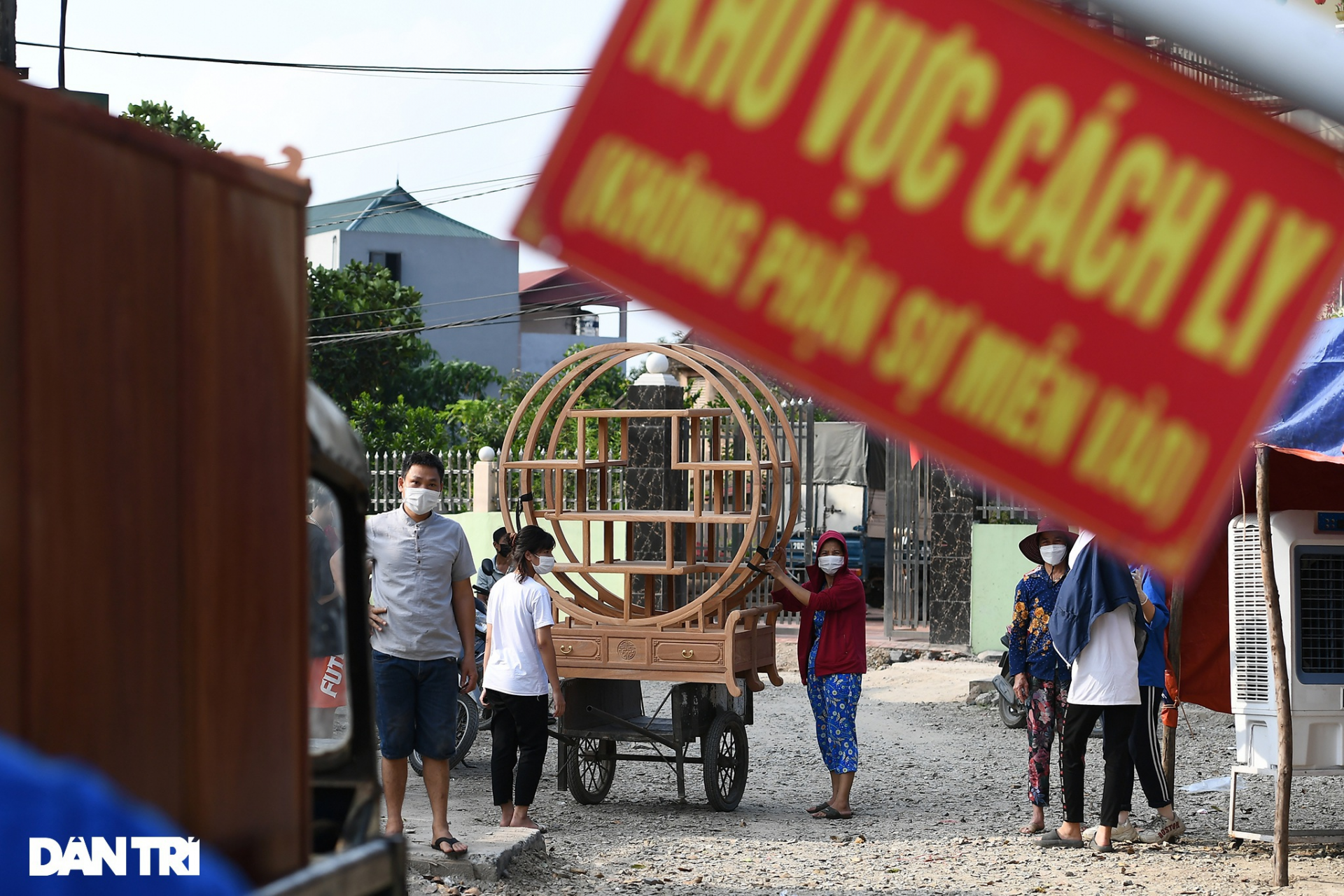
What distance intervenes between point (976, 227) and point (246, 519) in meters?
1.10

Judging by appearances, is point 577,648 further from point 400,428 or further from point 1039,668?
point 400,428

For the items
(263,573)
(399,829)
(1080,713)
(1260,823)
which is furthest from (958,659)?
(263,573)

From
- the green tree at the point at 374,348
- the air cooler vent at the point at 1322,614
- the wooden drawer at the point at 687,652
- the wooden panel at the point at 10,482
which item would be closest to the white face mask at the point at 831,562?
the wooden drawer at the point at 687,652

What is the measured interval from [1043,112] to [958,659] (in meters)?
13.7

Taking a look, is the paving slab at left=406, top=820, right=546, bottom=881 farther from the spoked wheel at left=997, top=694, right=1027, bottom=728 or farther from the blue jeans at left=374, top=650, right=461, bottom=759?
the spoked wheel at left=997, top=694, right=1027, bottom=728

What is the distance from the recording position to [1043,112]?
1.59m

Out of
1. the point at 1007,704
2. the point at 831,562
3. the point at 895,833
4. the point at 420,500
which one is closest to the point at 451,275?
the point at 1007,704

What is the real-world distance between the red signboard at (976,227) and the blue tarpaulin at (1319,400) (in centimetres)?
479

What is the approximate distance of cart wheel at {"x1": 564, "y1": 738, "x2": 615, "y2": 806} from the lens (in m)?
8.08

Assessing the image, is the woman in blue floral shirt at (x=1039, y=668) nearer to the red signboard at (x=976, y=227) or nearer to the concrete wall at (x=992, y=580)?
the red signboard at (x=976, y=227)

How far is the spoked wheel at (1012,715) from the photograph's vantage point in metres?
11.0

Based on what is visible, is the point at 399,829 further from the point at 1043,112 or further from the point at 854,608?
the point at 1043,112

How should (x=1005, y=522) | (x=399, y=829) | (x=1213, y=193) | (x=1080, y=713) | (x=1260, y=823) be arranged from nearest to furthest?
(x=1213, y=193), (x=399, y=829), (x=1080, y=713), (x=1260, y=823), (x=1005, y=522)

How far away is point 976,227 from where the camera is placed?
1596mm
